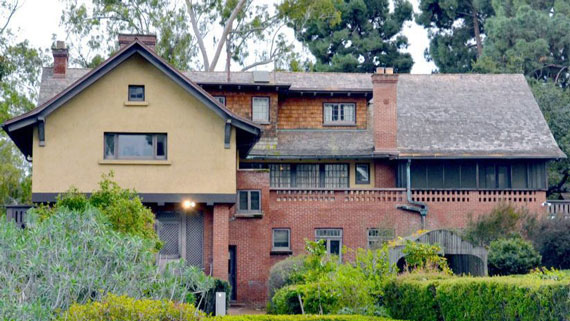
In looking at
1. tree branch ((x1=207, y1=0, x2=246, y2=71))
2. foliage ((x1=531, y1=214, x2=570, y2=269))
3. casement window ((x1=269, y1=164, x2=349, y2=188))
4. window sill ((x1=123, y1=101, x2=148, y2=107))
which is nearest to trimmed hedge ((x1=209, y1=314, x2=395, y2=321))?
window sill ((x1=123, y1=101, x2=148, y2=107))

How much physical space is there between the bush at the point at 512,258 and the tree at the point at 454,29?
119 ft

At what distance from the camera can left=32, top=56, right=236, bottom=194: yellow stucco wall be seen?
3472 centimetres

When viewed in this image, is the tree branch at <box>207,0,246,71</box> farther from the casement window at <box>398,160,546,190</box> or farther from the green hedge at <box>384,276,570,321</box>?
the green hedge at <box>384,276,570,321</box>

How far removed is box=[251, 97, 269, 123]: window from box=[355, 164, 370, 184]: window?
427cm

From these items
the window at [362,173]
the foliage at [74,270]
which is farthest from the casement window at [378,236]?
the foliage at [74,270]

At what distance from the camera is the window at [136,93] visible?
35562 mm

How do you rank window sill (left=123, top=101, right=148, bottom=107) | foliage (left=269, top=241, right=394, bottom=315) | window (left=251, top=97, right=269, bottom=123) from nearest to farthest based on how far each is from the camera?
1. foliage (left=269, top=241, right=394, bottom=315)
2. window sill (left=123, top=101, right=148, bottom=107)
3. window (left=251, top=97, right=269, bottom=123)

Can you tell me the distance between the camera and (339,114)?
4378cm

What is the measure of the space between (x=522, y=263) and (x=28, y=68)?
31569 mm

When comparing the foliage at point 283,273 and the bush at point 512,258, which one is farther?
the bush at point 512,258

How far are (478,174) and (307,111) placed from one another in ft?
24.5

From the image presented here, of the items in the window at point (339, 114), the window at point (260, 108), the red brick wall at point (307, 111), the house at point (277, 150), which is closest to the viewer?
the house at point (277, 150)

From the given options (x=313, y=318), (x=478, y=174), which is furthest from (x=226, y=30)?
(x=313, y=318)

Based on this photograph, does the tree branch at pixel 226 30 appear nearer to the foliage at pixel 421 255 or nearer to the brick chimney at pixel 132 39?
the brick chimney at pixel 132 39
